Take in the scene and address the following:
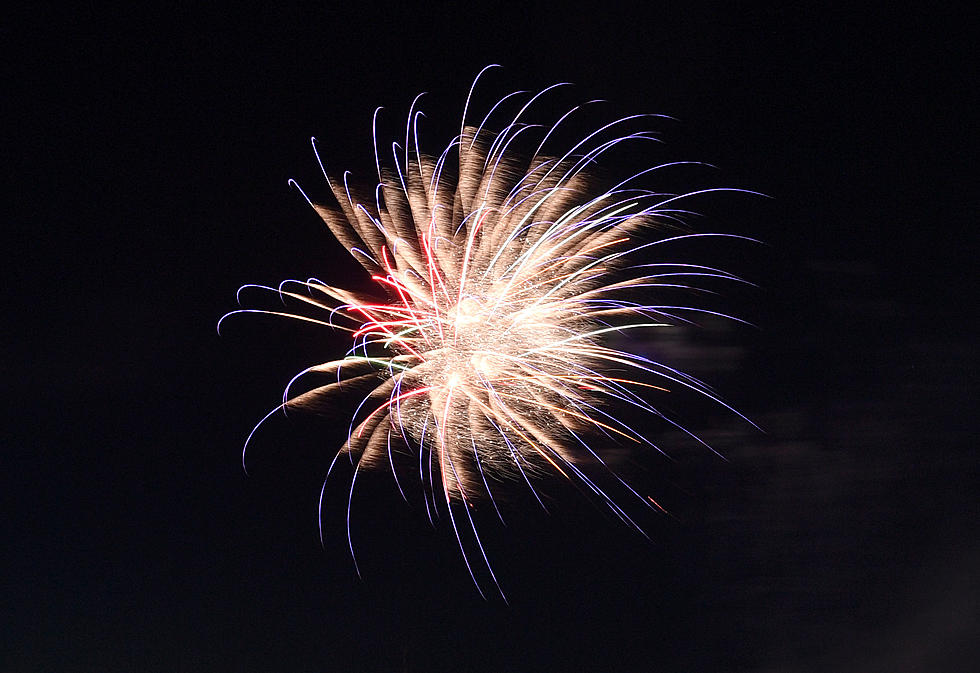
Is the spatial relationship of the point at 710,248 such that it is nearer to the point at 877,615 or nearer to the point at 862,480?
the point at 862,480

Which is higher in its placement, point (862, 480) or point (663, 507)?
point (862, 480)

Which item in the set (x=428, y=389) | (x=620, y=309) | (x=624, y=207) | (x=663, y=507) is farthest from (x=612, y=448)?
(x=624, y=207)

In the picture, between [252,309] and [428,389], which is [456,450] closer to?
[428,389]

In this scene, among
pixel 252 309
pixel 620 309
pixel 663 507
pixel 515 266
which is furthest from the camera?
pixel 252 309

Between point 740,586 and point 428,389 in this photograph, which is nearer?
point 428,389

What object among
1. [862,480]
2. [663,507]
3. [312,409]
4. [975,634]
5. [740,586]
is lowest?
[975,634]

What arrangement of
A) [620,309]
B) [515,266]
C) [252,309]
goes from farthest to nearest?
[252,309]
[620,309]
[515,266]
